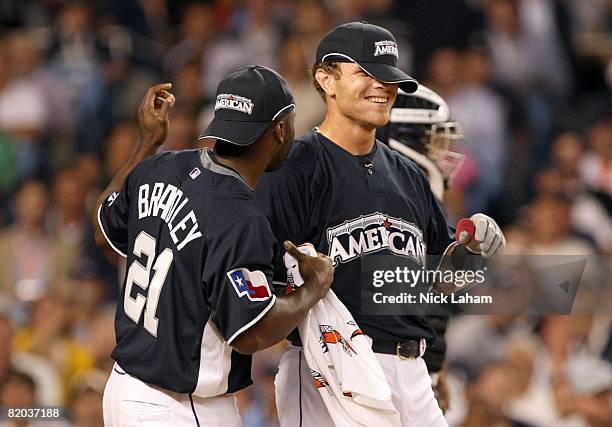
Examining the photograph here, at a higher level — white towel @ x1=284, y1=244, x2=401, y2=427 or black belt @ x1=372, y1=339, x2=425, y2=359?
white towel @ x1=284, y1=244, x2=401, y2=427

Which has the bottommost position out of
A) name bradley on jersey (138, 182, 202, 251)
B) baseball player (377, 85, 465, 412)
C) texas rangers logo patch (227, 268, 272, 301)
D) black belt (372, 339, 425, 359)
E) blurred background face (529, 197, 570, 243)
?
blurred background face (529, 197, 570, 243)

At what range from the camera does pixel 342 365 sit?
363cm

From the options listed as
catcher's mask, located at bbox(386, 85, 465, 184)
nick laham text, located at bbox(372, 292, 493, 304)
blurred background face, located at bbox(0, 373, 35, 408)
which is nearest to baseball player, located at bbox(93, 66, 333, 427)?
nick laham text, located at bbox(372, 292, 493, 304)

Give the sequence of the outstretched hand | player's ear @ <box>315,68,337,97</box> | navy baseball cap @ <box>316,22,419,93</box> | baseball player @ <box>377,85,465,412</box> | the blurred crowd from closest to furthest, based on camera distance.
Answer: the outstretched hand
navy baseball cap @ <box>316,22,419,93</box>
player's ear @ <box>315,68,337,97</box>
baseball player @ <box>377,85,465,412</box>
the blurred crowd

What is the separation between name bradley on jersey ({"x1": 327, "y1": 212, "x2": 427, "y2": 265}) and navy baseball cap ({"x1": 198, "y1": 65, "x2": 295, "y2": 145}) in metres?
0.52

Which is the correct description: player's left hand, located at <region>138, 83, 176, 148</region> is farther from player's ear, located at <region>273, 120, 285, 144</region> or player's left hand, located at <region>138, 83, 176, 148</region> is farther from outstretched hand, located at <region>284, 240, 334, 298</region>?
outstretched hand, located at <region>284, 240, 334, 298</region>

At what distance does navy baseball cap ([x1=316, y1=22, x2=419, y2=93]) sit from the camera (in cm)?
384

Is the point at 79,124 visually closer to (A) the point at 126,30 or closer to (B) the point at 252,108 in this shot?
(A) the point at 126,30

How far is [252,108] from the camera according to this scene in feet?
11.5

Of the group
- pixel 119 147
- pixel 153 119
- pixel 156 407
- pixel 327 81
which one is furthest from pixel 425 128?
pixel 119 147

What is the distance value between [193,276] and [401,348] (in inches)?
35.0

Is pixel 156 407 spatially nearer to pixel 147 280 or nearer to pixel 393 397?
pixel 147 280

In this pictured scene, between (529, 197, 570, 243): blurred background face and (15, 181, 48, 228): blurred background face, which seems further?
(15, 181, 48, 228): blurred background face

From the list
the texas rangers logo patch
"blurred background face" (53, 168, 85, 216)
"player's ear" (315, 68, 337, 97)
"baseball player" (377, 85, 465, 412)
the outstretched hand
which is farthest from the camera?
"blurred background face" (53, 168, 85, 216)
